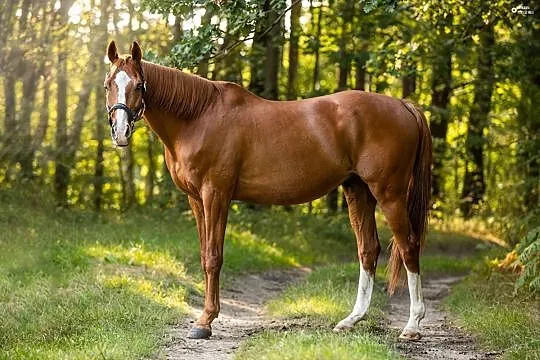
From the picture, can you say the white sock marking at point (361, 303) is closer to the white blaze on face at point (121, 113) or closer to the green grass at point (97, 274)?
the green grass at point (97, 274)

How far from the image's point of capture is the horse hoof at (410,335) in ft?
27.7

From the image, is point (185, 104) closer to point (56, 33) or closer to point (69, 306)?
point (69, 306)

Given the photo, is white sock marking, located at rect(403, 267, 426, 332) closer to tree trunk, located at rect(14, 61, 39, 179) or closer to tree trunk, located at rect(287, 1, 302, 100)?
tree trunk, located at rect(14, 61, 39, 179)

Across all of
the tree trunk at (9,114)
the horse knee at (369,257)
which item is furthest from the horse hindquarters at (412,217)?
the tree trunk at (9,114)

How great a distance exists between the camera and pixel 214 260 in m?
8.61

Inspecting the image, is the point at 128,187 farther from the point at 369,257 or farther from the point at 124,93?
the point at 124,93

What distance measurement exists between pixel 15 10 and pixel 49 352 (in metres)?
11.0

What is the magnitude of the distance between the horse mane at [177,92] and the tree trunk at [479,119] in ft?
24.1

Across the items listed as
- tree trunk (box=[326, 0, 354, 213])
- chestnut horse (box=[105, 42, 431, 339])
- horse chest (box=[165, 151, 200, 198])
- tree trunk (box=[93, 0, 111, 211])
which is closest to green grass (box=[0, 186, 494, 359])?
chestnut horse (box=[105, 42, 431, 339])

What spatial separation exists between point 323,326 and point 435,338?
1.17 m

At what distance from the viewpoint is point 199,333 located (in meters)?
8.28

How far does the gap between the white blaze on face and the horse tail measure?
2.97 metres

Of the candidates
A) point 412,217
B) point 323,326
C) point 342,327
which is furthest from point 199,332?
point 412,217

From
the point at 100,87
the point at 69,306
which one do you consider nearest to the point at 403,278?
the point at 69,306
